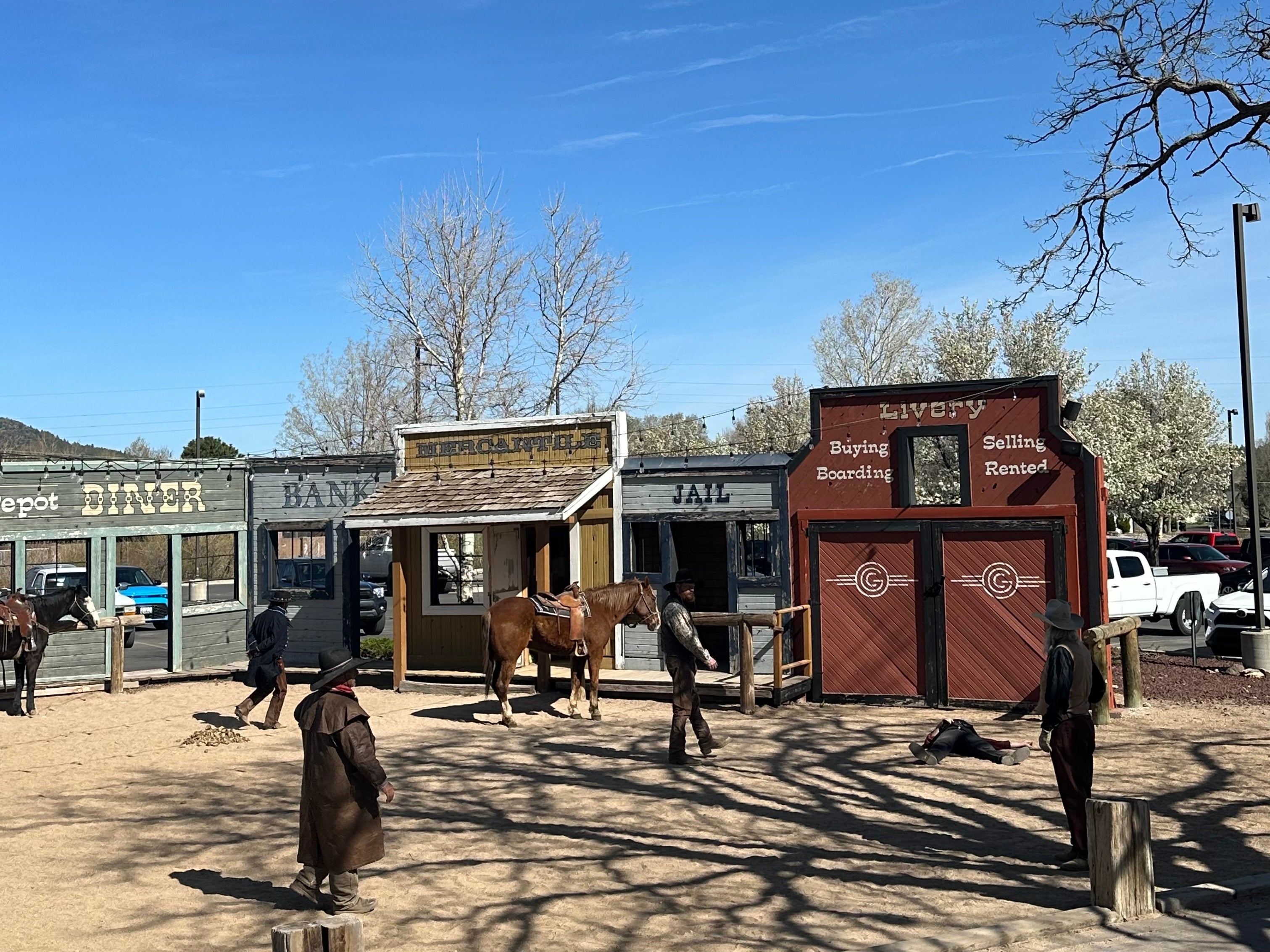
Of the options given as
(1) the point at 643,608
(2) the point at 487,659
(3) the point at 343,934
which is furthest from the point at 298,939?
(1) the point at 643,608

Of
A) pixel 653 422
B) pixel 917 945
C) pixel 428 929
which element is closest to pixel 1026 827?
pixel 917 945

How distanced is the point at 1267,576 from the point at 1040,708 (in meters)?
16.0

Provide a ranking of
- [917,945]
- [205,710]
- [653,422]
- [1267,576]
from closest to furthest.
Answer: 1. [917,945]
2. [205,710]
3. [1267,576]
4. [653,422]

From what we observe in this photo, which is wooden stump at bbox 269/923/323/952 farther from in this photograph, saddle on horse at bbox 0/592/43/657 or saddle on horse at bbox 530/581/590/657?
saddle on horse at bbox 0/592/43/657

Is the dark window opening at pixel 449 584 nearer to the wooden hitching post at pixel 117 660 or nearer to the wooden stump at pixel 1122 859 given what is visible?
the wooden hitching post at pixel 117 660

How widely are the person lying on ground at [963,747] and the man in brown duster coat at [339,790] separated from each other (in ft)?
21.6

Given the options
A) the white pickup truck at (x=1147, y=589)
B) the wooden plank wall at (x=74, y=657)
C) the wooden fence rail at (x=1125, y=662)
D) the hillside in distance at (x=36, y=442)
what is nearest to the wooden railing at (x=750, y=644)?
the wooden fence rail at (x=1125, y=662)

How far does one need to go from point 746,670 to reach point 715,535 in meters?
3.67

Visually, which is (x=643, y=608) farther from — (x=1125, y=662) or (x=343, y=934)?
(x=343, y=934)

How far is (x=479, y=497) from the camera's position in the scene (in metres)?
17.6

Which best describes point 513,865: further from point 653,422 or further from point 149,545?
point 653,422

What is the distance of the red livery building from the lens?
15008mm

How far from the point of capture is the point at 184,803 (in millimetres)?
10641

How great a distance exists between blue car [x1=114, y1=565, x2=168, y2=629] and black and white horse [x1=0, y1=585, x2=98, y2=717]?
36.5ft
